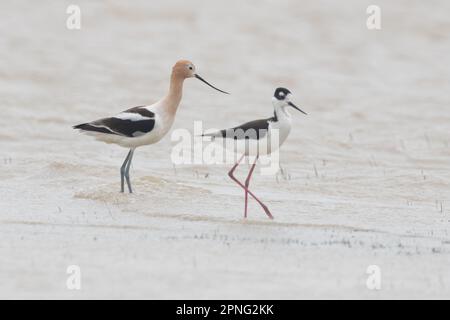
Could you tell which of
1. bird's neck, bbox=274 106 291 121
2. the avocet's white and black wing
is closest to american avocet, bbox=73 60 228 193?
the avocet's white and black wing

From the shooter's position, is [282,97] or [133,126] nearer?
[282,97]

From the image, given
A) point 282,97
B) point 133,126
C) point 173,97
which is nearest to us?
point 282,97

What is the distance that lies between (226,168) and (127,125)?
313 cm

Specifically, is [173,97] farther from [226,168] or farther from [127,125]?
[226,168]

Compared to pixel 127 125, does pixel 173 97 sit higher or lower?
higher

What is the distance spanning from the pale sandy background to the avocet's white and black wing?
59cm

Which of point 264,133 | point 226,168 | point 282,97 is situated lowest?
point 226,168

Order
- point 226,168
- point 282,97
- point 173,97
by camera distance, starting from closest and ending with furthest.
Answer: point 282,97 → point 173,97 → point 226,168

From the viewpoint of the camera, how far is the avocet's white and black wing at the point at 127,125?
10391 millimetres

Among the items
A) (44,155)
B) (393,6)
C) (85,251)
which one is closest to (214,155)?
(44,155)

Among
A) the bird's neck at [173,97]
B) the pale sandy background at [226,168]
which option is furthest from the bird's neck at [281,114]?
the bird's neck at [173,97]

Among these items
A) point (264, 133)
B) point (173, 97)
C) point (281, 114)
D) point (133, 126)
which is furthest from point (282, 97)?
point (133, 126)

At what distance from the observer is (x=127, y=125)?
10.4 meters
